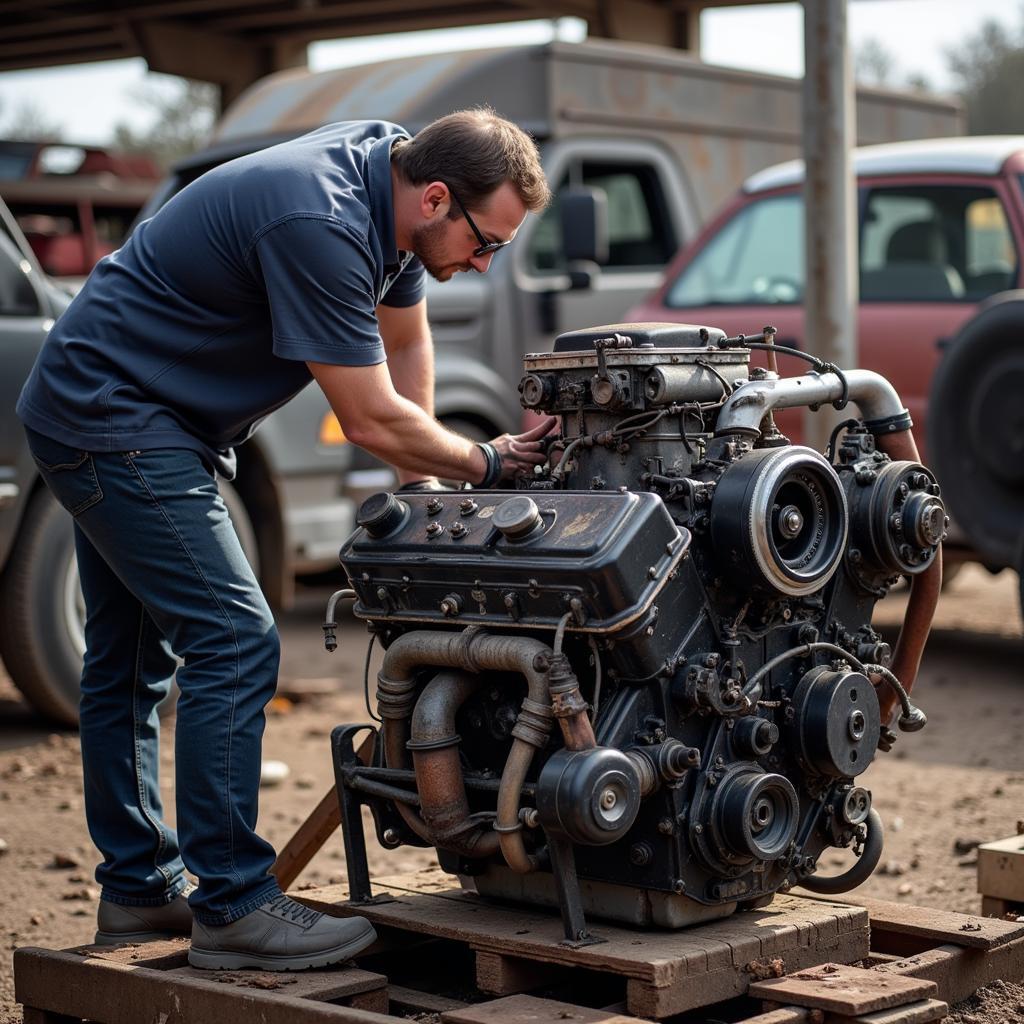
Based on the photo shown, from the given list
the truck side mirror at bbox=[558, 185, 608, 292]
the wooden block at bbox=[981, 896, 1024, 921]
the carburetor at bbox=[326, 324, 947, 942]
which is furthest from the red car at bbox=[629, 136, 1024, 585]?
the carburetor at bbox=[326, 324, 947, 942]

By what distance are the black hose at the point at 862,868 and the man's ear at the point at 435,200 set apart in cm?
155

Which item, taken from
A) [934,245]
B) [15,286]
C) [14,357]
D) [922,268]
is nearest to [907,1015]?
[14,357]

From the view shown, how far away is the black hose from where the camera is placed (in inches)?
139

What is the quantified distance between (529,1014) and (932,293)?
16.8 ft

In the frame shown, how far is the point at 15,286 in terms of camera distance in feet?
20.4

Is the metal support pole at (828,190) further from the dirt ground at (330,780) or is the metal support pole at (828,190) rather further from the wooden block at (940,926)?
the wooden block at (940,926)

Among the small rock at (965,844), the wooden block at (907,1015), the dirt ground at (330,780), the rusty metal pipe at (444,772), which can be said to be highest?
the rusty metal pipe at (444,772)

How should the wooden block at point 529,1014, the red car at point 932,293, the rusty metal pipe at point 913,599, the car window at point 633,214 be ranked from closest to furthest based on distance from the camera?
the wooden block at point 529,1014, the rusty metal pipe at point 913,599, the red car at point 932,293, the car window at point 633,214

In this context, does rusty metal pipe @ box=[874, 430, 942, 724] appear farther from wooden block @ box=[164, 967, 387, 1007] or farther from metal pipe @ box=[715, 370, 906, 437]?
wooden block @ box=[164, 967, 387, 1007]

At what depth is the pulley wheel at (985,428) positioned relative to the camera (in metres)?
6.09

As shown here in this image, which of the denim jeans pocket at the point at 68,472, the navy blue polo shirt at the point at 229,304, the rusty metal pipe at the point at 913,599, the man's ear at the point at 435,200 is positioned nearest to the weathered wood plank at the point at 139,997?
the denim jeans pocket at the point at 68,472

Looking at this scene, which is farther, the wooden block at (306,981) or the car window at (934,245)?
the car window at (934,245)

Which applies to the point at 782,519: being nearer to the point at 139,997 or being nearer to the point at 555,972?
the point at 555,972

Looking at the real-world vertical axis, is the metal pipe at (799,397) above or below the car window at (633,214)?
below
